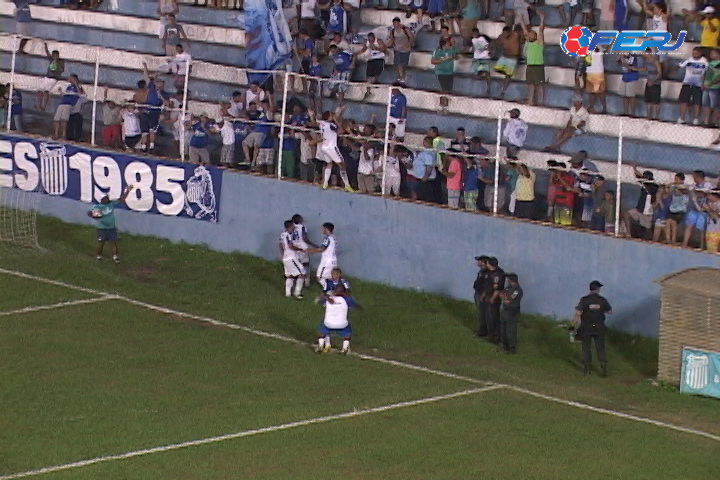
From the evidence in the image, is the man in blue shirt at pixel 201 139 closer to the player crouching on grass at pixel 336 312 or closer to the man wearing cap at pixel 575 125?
the man wearing cap at pixel 575 125

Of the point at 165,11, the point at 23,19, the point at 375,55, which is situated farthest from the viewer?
the point at 23,19

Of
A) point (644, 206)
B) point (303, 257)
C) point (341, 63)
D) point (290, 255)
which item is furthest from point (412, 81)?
point (644, 206)

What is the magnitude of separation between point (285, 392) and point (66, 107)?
1476cm

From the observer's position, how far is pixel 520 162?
109ft

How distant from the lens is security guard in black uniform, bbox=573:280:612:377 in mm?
29312

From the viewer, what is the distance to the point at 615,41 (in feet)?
116

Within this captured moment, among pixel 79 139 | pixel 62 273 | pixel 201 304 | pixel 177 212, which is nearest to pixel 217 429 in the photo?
pixel 201 304

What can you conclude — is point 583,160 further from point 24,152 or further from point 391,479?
point 24,152

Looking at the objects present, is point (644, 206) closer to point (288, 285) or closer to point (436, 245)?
point (436, 245)

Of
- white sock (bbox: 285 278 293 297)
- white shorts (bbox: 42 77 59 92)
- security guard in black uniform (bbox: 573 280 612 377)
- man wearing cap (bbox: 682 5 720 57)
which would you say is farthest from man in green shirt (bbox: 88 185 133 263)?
man wearing cap (bbox: 682 5 720 57)

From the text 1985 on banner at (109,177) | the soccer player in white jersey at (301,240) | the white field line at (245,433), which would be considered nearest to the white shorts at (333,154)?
the soccer player in white jersey at (301,240)

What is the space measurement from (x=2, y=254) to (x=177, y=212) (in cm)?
380

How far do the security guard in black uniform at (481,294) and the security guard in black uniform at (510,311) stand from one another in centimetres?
45

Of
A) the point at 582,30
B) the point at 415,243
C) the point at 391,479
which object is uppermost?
the point at 582,30
